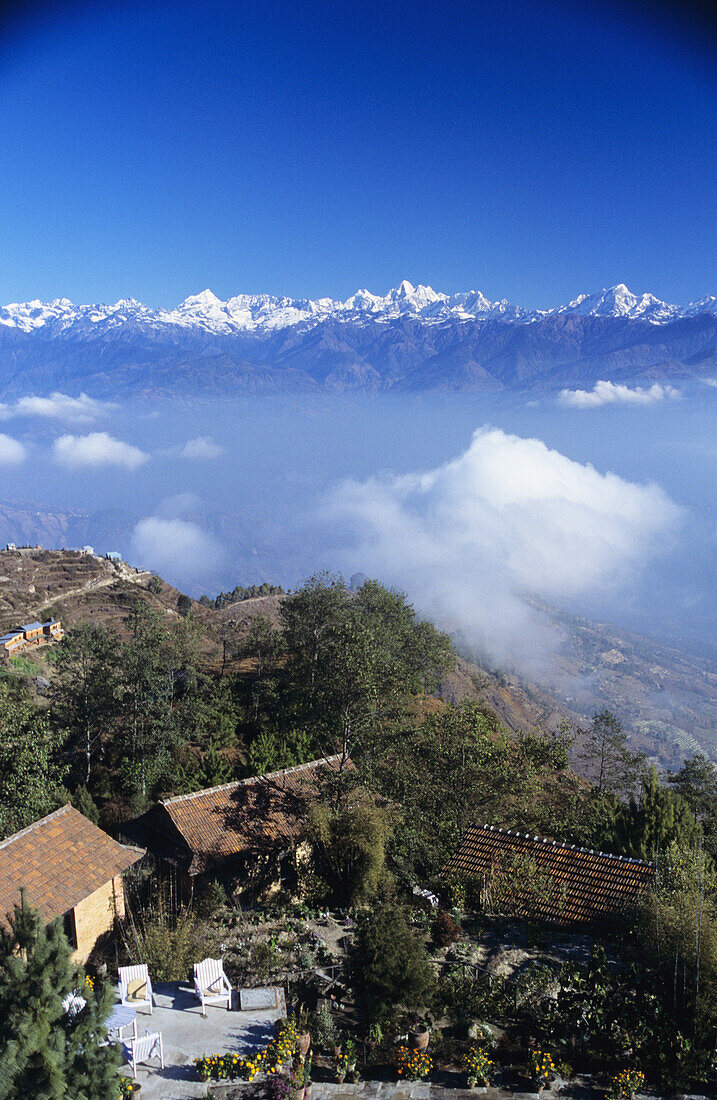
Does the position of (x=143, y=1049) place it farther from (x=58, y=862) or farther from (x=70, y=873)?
(x=58, y=862)

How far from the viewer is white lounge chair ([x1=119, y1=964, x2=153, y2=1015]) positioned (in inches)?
517

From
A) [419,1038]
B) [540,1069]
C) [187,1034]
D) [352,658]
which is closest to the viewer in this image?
[540,1069]

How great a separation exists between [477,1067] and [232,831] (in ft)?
31.2

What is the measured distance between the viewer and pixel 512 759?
82.7ft

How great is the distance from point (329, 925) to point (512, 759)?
10861 millimetres

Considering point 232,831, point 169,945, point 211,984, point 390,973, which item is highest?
point 232,831

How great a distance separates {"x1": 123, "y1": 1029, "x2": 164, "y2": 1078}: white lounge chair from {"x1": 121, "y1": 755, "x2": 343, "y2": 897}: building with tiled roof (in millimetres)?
6007

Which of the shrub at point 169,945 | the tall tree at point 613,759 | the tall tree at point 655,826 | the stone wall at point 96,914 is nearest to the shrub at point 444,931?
the shrub at point 169,945

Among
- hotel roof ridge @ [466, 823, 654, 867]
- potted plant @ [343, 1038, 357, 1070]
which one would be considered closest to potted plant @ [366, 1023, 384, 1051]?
potted plant @ [343, 1038, 357, 1070]

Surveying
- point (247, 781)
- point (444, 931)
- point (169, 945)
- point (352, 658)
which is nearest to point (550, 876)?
point (444, 931)

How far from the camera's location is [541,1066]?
11719 millimetres

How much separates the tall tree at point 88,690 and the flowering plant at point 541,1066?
18.4m

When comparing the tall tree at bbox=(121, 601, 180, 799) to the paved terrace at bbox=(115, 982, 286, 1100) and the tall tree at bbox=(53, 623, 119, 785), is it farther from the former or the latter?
the paved terrace at bbox=(115, 982, 286, 1100)

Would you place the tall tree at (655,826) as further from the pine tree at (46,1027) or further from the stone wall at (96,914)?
the pine tree at (46,1027)
